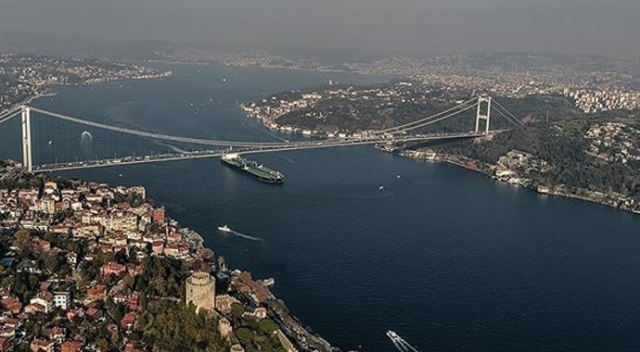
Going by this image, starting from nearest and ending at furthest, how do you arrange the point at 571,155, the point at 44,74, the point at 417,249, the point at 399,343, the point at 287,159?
the point at 399,343
the point at 417,249
the point at 287,159
the point at 571,155
the point at 44,74

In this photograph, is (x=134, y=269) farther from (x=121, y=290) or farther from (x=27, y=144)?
(x=27, y=144)

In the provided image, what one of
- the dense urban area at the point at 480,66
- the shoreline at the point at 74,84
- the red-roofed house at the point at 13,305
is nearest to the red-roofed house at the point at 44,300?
the red-roofed house at the point at 13,305

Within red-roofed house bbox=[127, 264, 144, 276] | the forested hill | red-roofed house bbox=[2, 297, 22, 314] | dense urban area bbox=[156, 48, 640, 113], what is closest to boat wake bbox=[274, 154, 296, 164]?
the forested hill

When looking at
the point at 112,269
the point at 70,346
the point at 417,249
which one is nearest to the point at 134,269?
the point at 112,269

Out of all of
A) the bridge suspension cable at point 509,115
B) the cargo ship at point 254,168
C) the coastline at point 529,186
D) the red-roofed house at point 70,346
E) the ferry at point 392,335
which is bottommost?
the coastline at point 529,186

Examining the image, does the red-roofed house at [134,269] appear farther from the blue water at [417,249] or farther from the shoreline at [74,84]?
the shoreline at [74,84]

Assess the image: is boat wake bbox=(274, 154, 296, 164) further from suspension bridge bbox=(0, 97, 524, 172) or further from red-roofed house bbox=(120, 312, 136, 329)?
red-roofed house bbox=(120, 312, 136, 329)
